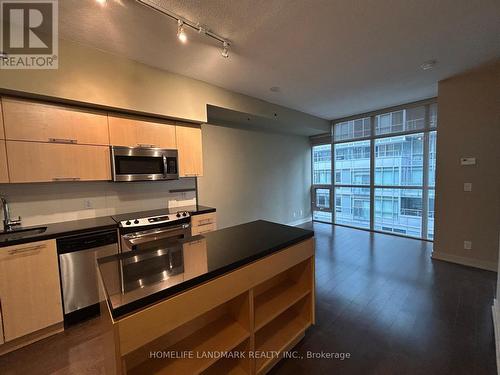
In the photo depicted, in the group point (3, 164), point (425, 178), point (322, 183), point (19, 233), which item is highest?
point (3, 164)

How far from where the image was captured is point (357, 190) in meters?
5.39

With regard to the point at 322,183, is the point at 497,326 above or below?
below

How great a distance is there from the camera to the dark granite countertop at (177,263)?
0.93 meters

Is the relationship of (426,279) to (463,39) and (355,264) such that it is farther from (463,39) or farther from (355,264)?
(463,39)

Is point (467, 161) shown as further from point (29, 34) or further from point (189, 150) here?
point (29, 34)

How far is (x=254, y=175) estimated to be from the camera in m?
4.87

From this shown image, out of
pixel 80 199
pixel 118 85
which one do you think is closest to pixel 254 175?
pixel 118 85

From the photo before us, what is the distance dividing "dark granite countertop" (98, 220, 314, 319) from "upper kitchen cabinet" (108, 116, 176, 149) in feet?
5.67

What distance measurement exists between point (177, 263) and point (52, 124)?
2127mm

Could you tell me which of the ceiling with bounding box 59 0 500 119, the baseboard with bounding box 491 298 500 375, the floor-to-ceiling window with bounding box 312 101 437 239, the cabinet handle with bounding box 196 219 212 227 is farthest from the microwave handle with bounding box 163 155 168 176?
the floor-to-ceiling window with bounding box 312 101 437 239

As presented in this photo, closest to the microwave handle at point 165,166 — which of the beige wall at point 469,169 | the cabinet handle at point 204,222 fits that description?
the cabinet handle at point 204,222

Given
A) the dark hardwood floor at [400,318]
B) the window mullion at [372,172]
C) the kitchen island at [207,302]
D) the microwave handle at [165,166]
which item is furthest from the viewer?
the window mullion at [372,172]

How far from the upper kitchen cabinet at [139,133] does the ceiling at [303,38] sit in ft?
2.37

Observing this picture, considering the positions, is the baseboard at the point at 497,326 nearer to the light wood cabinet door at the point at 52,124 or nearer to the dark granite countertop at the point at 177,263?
the dark granite countertop at the point at 177,263
